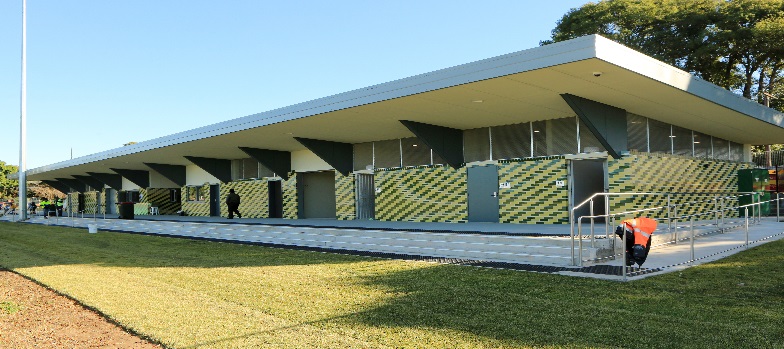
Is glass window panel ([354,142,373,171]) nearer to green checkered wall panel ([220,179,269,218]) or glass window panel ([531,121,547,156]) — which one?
green checkered wall panel ([220,179,269,218])

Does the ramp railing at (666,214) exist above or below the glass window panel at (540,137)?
below

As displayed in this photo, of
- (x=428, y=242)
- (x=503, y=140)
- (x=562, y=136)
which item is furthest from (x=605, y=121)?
(x=428, y=242)

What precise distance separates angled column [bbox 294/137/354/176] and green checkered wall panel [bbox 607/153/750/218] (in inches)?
411

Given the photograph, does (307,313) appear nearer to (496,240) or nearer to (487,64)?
(496,240)

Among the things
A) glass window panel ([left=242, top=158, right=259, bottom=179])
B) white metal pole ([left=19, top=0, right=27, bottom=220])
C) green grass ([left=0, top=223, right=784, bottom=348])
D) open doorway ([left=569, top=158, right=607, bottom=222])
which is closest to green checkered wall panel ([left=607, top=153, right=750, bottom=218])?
open doorway ([left=569, top=158, right=607, bottom=222])


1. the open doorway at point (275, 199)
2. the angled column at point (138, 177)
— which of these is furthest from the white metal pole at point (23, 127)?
the open doorway at point (275, 199)

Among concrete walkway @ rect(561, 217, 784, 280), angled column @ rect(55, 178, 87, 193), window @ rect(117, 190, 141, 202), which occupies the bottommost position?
concrete walkway @ rect(561, 217, 784, 280)

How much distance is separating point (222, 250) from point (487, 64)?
23.4 ft

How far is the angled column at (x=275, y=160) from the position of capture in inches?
939

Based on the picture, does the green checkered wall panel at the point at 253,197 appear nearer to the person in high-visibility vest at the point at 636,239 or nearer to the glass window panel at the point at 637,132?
the glass window panel at the point at 637,132

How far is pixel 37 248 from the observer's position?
14.2 metres

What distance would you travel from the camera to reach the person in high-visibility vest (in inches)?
303

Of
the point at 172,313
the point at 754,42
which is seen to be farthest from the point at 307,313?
the point at 754,42

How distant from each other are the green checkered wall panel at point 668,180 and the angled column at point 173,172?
82.3 ft
